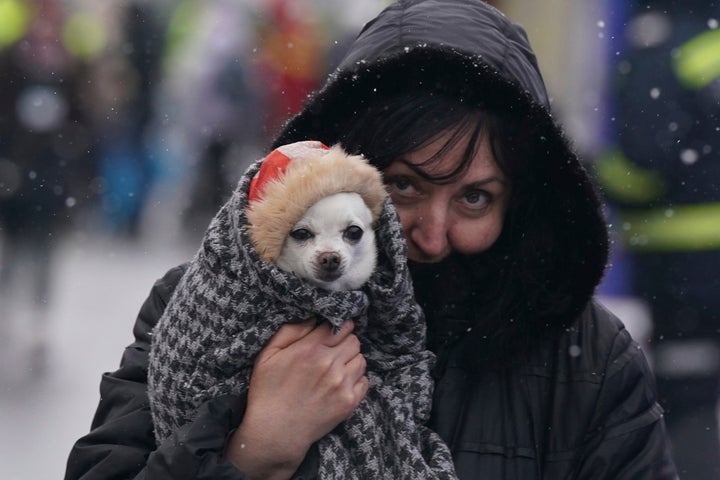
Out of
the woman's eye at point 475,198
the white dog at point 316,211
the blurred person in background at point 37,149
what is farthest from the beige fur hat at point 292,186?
the blurred person in background at point 37,149

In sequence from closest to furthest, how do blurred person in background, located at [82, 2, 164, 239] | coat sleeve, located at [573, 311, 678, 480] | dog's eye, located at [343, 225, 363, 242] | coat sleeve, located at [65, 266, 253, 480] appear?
coat sleeve, located at [65, 266, 253, 480] → dog's eye, located at [343, 225, 363, 242] → coat sleeve, located at [573, 311, 678, 480] → blurred person in background, located at [82, 2, 164, 239]

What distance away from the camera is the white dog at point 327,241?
6.93ft

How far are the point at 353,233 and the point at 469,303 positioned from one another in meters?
0.43

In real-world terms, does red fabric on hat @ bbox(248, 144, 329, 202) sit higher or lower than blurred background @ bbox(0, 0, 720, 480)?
lower

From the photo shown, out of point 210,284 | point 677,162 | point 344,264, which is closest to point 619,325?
point 344,264

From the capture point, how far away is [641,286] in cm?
499

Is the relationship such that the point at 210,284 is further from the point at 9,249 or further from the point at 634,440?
the point at 9,249

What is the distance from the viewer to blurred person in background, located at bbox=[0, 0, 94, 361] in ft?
26.9

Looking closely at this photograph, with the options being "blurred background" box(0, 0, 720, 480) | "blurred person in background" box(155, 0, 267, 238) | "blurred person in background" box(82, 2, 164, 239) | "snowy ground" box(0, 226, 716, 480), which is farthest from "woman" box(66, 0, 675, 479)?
"blurred person in background" box(82, 2, 164, 239)

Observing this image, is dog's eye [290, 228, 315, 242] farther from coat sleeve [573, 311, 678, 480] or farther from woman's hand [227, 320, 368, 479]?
coat sleeve [573, 311, 678, 480]

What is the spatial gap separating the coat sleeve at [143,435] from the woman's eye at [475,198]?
0.59m

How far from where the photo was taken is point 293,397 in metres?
2.12

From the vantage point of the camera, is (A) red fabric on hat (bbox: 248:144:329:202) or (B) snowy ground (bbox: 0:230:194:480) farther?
(B) snowy ground (bbox: 0:230:194:480)

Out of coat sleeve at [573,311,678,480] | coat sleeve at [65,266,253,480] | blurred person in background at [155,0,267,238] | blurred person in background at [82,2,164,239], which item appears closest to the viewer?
coat sleeve at [65,266,253,480]
